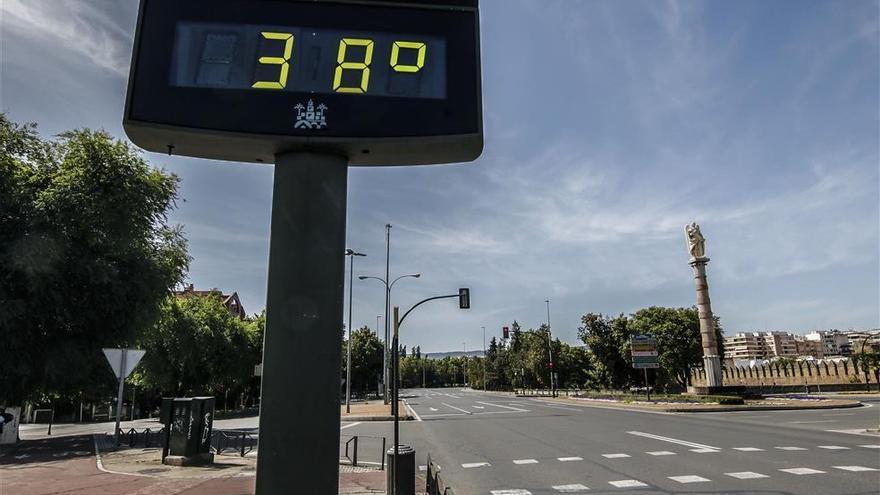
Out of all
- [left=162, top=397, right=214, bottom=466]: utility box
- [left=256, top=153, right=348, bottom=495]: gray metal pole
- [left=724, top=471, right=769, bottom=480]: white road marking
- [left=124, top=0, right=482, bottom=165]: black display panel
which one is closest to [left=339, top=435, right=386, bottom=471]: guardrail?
[left=162, top=397, right=214, bottom=466]: utility box

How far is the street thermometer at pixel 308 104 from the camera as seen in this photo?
3473 millimetres

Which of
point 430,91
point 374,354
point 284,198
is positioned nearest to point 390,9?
point 430,91

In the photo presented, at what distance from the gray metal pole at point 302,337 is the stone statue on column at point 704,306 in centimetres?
4091

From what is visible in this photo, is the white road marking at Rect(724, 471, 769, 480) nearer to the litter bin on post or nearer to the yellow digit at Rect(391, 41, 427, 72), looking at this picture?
the litter bin on post

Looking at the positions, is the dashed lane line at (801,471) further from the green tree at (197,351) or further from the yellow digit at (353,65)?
the green tree at (197,351)

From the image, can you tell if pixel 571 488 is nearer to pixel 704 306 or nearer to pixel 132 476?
pixel 132 476

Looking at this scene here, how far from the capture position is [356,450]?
13359mm

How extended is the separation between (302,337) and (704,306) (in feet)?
141

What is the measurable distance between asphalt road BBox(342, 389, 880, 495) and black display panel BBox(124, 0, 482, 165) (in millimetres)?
8084

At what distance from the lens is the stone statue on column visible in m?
39.0

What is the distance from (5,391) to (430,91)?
805 inches

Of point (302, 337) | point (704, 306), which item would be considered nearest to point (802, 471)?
point (302, 337)

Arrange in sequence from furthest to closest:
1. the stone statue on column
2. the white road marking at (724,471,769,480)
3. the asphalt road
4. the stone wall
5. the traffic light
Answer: the stone wall < the stone statue on column < the traffic light < the white road marking at (724,471,769,480) < the asphalt road

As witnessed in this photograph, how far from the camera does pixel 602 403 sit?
42.0 m
